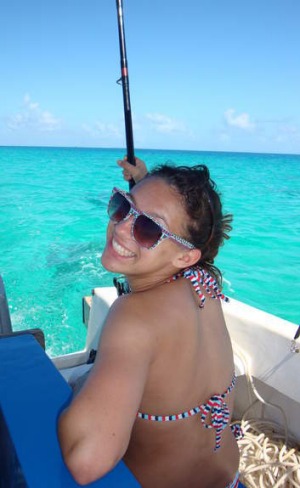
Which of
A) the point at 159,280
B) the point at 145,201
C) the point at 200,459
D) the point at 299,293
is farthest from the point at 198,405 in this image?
A: the point at 299,293

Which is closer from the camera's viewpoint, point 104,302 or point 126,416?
point 126,416

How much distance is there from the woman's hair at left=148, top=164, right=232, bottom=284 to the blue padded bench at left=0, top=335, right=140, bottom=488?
1.76ft

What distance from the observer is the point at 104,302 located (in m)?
2.74

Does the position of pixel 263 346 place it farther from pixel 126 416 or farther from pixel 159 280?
pixel 126 416

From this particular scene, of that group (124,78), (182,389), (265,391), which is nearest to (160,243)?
(182,389)

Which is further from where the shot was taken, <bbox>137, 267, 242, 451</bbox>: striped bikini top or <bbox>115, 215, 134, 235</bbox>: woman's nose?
<bbox>115, 215, 134, 235</bbox>: woman's nose

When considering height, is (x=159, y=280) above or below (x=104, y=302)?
above

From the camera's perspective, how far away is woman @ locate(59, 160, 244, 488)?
0.89 meters

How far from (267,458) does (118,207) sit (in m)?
1.60

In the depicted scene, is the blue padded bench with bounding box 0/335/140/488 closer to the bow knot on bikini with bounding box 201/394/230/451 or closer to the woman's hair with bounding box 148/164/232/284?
the bow knot on bikini with bounding box 201/394/230/451

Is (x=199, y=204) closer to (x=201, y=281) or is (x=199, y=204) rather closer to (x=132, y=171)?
(x=201, y=281)

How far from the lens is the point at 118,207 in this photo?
4.04 feet

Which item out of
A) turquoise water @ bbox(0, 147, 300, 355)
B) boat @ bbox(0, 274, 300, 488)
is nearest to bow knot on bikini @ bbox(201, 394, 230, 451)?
boat @ bbox(0, 274, 300, 488)

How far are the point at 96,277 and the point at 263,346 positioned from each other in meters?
4.86
